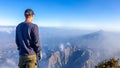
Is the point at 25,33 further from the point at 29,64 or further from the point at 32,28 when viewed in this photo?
the point at 29,64

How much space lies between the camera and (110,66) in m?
24.3

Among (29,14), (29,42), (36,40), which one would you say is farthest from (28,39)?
(29,14)

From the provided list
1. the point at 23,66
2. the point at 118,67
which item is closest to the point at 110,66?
the point at 118,67

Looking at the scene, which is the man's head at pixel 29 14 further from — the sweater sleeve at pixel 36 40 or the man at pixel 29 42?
the sweater sleeve at pixel 36 40

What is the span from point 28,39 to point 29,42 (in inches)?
6.1

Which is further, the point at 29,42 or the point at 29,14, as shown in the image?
the point at 29,42

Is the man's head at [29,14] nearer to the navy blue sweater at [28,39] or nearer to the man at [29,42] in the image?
the man at [29,42]

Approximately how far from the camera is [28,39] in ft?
43.9

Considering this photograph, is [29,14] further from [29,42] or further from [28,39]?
[29,42]

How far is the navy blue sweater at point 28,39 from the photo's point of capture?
42.8 ft

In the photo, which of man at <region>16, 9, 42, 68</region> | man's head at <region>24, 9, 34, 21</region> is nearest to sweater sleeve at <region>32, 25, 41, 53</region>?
man at <region>16, 9, 42, 68</region>

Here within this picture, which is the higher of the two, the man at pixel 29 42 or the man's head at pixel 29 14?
the man's head at pixel 29 14

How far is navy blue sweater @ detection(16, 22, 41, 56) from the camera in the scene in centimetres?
1305

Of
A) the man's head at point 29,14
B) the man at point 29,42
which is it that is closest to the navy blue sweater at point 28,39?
the man at point 29,42
